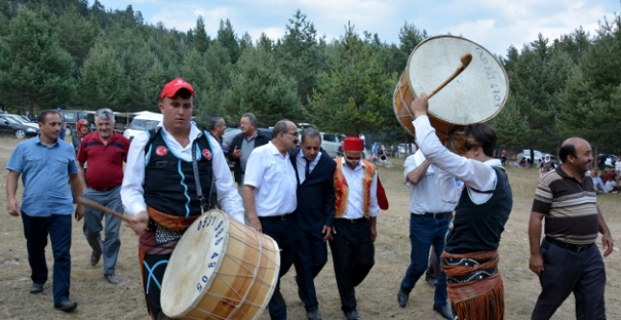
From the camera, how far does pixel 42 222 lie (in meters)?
5.77

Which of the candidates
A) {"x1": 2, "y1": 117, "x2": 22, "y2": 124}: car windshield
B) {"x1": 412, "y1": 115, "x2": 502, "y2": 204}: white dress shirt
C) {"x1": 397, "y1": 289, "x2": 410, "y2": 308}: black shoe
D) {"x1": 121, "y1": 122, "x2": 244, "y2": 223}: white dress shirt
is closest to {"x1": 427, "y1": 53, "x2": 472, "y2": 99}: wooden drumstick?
{"x1": 412, "y1": 115, "x2": 502, "y2": 204}: white dress shirt

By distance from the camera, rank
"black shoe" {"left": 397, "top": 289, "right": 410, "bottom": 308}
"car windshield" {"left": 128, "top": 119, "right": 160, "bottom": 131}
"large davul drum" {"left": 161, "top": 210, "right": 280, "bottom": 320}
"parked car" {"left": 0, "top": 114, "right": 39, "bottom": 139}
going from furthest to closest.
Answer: "parked car" {"left": 0, "top": 114, "right": 39, "bottom": 139} < "car windshield" {"left": 128, "top": 119, "right": 160, "bottom": 131} < "black shoe" {"left": 397, "top": 289, "right": 410, "bottom": 308} < "large davul drum" {"left": 161, "top": 210, "right": 280, "bottom": 320}

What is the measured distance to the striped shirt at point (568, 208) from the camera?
15.2ft

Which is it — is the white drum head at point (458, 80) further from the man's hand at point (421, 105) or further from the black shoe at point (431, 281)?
the black shoe at point (431, 281)

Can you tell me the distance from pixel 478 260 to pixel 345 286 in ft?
6.83

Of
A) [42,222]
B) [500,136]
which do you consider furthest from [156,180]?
[500,136]

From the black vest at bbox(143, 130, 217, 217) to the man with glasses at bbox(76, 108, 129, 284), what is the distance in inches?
134

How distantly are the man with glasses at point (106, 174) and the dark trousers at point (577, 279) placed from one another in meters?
4.69

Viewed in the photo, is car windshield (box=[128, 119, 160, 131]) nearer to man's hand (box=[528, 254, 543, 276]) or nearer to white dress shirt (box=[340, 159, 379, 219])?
white dress shirt (box=[340, 159, 379, 219])

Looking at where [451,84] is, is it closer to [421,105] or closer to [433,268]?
[421,105]

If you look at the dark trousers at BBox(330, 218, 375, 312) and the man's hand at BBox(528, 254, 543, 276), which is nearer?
the man's hand at BBox(528, 254, 543, 276)

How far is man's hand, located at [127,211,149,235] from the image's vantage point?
129 inches

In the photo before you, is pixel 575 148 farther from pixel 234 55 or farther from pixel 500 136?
pixel 234 55

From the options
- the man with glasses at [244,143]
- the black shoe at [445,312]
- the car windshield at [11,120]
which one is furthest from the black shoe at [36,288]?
the car windshield at [11,120]
